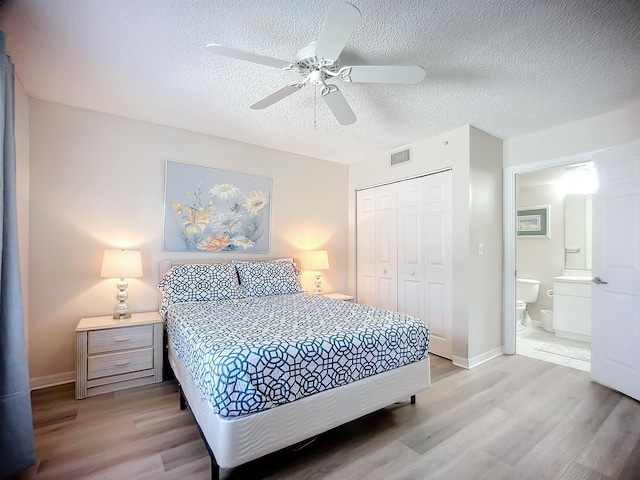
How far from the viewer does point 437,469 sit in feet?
5.39

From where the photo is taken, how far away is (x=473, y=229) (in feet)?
10.3

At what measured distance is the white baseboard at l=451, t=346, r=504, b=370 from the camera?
121 inches

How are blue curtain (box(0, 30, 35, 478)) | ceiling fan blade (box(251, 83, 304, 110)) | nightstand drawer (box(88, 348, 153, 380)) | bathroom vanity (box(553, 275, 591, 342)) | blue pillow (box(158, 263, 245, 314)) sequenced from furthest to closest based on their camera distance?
bathroom vanity (box(553, 275, 591, 342)) → blue pillow (box(158, 263, 245, 314)) → nightstand drawer (box(88, 348, 153, 380)) → ceiling fan blade (box(251, 83, 304, 110)) → blue curtain (box(0, 30, 35, 478))

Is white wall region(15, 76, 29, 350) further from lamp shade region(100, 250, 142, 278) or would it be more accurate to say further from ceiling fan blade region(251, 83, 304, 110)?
ceiling fan blade region(251, 83, 304, 110)

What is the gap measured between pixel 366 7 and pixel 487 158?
2.35 m

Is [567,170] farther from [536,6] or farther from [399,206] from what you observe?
[536,6]

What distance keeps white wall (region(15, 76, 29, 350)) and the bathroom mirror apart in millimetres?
6387

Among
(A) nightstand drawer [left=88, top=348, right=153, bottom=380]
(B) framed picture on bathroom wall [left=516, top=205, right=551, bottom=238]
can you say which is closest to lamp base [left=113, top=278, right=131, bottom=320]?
(A) nightstand drawer [left=88, top=348, right=153, bottom=380]

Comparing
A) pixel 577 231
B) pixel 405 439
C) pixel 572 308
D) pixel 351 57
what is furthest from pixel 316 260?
pixel 577 231

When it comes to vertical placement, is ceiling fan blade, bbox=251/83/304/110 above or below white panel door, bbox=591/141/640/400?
above

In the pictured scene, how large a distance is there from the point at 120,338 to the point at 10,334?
40.6 inches

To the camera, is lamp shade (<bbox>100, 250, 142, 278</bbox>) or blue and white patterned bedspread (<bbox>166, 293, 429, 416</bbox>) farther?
lamp shade (<bbox>100, 250, 142, 278</bbox>)

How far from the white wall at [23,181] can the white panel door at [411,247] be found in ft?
11.9

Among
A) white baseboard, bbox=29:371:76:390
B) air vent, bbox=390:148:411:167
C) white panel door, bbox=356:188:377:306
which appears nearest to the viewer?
white baseboard, bbox=29:371:76:390
